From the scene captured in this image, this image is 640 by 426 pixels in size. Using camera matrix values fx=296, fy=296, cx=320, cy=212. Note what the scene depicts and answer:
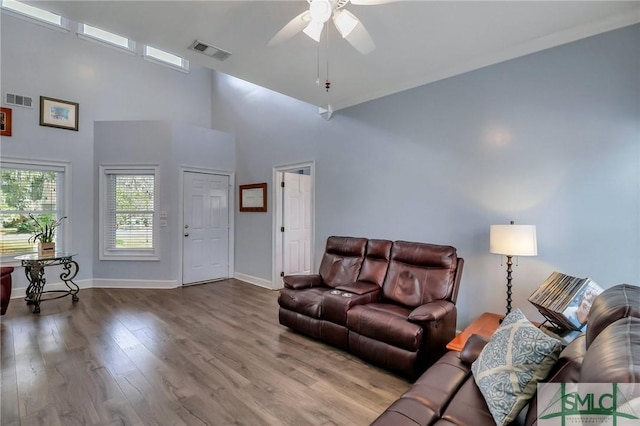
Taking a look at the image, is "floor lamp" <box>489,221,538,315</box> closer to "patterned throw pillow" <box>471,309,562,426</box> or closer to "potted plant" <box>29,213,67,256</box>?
"patterned throw pillow" <box>471,309,562,426</box>

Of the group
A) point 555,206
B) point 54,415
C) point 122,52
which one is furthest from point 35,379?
point 122,52

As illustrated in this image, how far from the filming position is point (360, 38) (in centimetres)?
194

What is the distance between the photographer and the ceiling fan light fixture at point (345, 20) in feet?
5.73

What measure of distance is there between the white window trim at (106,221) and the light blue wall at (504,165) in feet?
9.48

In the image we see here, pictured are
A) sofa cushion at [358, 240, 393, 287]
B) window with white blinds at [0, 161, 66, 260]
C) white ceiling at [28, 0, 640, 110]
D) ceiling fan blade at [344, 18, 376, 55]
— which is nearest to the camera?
ceiling fan blade at [344, 18, 376, 55]

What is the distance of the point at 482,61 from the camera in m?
2.85

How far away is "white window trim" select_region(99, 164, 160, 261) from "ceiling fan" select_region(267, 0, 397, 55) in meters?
4.05

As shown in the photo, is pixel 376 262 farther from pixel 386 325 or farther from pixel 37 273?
pixel 37 273

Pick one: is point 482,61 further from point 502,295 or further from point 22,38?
point 22,38

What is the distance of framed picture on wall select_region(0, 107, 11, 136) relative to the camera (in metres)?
4.29

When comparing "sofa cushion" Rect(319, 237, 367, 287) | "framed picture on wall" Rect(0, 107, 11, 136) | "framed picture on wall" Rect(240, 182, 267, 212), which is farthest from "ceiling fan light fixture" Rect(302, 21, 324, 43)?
"framed picture on wall" Rect(0, 107, 11, 136)

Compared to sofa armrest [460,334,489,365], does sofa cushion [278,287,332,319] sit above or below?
below

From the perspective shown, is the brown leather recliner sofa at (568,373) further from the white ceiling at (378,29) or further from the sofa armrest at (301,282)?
the white ceiling at (378,29)

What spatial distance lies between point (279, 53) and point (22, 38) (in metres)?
4.65
